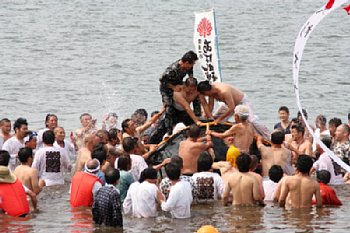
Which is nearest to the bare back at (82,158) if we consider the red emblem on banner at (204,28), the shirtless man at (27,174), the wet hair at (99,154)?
the wet hair at (99,154)

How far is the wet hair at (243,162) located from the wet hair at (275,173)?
0.76 m

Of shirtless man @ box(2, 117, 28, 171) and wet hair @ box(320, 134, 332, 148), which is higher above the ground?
shirtless man @ box(2, 117, 28, 171)

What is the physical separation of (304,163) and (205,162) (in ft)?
5.23

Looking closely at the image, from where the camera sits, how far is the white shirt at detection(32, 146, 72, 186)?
65.1ft

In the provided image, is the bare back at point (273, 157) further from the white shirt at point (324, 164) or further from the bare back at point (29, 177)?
the bare back at point (29, 177)

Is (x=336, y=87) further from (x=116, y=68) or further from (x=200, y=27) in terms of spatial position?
(x=200, y=27)

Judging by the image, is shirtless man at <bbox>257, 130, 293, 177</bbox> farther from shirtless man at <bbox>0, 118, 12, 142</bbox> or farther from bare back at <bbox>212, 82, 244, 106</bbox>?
shirtless man at <bbox>0, 118, 12, 142</bbox>

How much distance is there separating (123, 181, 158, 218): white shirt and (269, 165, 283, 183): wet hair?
2.23m

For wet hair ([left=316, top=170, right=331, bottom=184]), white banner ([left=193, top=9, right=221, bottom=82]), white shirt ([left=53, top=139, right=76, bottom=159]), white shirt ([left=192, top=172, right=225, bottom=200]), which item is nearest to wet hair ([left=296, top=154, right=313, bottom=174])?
wet hair ([left=316, top=170, right=331, bottom=184])

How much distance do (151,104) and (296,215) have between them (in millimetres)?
14679

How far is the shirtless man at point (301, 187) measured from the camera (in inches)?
695

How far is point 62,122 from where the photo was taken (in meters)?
29.8

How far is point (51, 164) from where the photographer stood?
20.0 m

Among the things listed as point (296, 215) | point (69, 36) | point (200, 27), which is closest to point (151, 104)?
point (200, 27)
